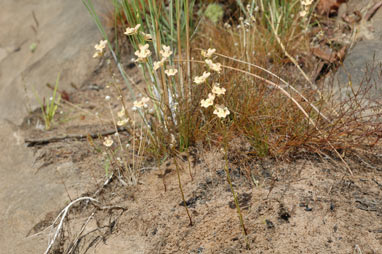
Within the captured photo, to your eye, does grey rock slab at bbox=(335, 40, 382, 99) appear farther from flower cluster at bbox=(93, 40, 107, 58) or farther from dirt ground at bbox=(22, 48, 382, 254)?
flower cluster at bbox=(93, 40, 107, 58)

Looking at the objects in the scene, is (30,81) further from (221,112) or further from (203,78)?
(221,112)

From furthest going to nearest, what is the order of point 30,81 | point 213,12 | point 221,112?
point 30,81 → point 213,12 → point 221,112

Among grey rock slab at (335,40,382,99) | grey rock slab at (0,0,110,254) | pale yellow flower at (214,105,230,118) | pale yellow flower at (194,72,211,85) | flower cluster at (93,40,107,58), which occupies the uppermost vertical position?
flower cluster at (93,40,107,58)

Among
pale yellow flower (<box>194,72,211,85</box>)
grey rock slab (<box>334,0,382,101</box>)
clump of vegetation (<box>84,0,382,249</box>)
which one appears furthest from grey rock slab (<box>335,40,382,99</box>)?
pale yellow flower (<box>194,72,211,85</box>)

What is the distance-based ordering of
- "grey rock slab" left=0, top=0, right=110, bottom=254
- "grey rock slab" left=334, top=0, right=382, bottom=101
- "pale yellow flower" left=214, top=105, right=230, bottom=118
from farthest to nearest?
1. "grey rock slab" left=334, top=0, right=382, bottom=101
2. "grey rock slab" left=0, top=0, right=110, bottom=254
3. "pale yellow flower" left=214, top=105, right=230, bottom=118

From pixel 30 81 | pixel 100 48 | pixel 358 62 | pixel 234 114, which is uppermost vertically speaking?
pixel 100 48

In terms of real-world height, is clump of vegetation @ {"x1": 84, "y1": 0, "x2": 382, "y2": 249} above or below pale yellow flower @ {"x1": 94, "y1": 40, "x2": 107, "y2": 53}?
below

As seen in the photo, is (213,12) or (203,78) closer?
(203,78)

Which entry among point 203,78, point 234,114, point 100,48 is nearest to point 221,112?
point 203,78

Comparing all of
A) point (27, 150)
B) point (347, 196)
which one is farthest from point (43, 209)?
point (347, 196)

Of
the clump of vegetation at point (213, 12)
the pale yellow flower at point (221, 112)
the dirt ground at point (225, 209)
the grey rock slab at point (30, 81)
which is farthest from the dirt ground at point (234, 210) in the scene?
the clump of vegetation at point (213, 12)
